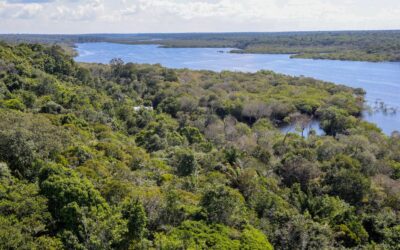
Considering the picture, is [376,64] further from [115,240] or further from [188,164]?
[115,240]

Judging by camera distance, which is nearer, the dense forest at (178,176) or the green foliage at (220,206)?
the dense forest at (178,176)

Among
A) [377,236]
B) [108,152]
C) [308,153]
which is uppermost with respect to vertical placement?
[108,152]

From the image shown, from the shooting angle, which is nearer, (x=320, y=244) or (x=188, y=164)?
(x=320, y=244)

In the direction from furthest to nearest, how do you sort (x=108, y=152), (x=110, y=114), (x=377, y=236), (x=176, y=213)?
(x=110, y=114) → (x=108, y=152) → (x=377, y=236) → (x=176, y=213)

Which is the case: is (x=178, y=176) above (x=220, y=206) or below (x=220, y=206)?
below

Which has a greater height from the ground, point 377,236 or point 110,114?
point 110,114

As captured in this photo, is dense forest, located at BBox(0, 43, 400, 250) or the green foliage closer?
dense forest, located at BBox(0, 43, 400, 250)

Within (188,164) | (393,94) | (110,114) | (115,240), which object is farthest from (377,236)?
(393,94)

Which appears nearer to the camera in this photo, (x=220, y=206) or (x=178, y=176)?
(x=220, y=206)
